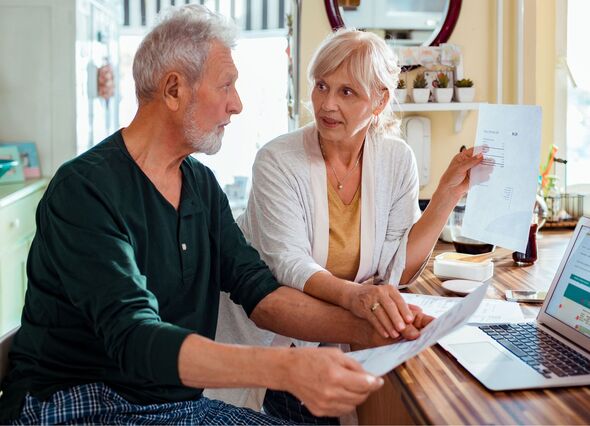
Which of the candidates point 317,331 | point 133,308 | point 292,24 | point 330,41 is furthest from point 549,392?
point 292,24

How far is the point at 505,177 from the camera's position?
1809 mm

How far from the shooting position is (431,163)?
3221 millimetres

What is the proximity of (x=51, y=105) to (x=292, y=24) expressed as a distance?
1.53 meters

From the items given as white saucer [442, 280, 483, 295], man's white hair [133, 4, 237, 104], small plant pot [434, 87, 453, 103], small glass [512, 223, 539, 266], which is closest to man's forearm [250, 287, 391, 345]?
white saucer [442, 280, 483, 295]

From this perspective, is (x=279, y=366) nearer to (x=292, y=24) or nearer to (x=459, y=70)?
(x=459, y=70)

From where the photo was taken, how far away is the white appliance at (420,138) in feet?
10.4

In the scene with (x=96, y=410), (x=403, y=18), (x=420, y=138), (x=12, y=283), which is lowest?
(x=12, y=283)

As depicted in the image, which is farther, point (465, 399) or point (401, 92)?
point (401, 92)

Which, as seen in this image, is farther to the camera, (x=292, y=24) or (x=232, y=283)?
(x=292, y=24)

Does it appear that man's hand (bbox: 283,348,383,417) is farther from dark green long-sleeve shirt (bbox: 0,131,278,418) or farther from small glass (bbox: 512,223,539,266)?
small glass (bbox: 512,223,539,266)

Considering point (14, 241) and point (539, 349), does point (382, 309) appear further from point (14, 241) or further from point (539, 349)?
point (14, 241)

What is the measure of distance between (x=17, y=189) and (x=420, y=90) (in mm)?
1978

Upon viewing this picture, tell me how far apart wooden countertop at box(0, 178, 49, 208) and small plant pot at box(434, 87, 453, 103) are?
1947 mm

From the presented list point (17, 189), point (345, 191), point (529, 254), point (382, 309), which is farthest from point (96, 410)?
point (17, 189)
